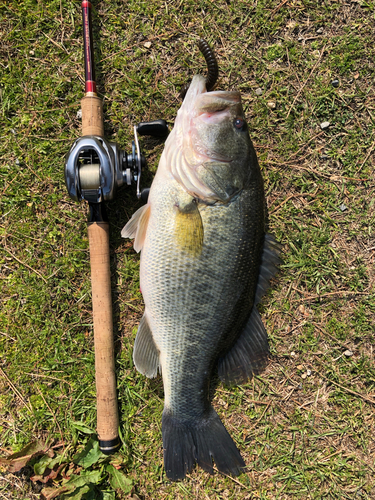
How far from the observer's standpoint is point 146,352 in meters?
2.16

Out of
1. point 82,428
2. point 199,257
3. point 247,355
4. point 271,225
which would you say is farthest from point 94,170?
point 82,428

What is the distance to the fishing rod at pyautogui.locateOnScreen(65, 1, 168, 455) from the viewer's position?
204cm

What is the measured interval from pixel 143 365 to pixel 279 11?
2.83 meters

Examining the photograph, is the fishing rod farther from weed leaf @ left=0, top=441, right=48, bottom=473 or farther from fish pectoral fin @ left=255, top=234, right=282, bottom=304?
fish pectoral fin @ left=255, top=234, right=282, bottom=304

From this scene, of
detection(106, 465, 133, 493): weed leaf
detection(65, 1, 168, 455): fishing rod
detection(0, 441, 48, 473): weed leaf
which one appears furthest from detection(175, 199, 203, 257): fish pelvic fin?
detection(0, 441, 48, 473): weed leaf

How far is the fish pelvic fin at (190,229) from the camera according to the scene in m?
1.86

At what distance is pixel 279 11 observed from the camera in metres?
2.51

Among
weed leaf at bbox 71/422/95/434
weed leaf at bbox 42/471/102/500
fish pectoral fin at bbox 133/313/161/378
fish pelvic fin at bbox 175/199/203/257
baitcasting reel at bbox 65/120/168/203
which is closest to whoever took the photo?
fish pelvic fin at bbox 175/199/203/257

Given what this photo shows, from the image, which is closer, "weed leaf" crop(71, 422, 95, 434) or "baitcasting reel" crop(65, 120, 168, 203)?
"baitcasting reel" crop(65, 120, 168, 203)

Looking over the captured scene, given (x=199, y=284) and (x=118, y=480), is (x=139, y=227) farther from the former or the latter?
(x=118, y=480)

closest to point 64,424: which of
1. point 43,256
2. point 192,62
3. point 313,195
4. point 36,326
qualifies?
point 36,326

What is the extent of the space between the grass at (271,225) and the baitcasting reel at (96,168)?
370mm

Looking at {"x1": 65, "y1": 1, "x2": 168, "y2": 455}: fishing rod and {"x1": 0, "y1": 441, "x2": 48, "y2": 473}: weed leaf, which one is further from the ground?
{"x1": 65, "y1": 1, "x2": 168, "y2": 455}: fishing rod

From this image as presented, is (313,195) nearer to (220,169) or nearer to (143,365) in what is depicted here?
(220,169)
